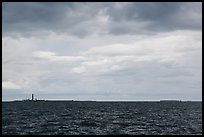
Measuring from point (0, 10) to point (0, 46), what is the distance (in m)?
0.71

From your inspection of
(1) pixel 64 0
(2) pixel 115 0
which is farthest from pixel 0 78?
(2) pixel 115 0

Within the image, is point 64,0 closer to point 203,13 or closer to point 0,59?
point 0,59

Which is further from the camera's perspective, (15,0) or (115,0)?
(15,0)

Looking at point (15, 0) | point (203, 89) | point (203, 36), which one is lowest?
point (203, 89)

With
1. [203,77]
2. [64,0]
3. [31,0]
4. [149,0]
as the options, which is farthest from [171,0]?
[31,0]

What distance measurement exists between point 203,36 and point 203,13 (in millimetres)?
439

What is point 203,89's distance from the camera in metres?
6.11

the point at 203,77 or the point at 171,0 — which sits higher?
the point at 171,0

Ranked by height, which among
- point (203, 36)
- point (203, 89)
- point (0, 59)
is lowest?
point (203, 89)

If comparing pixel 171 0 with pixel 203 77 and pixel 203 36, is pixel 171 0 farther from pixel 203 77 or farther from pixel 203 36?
pixel 203 77

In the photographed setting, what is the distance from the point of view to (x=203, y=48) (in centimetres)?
618

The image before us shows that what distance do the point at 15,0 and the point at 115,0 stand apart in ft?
6.77

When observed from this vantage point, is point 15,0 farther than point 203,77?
Yes

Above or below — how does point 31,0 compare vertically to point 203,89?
above
